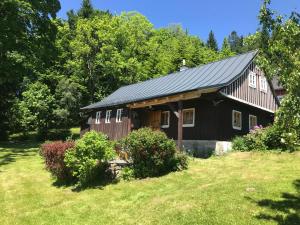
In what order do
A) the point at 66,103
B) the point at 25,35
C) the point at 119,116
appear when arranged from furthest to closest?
1. the point at 66,103
2. the point at 25,35
3. the point at 119,116

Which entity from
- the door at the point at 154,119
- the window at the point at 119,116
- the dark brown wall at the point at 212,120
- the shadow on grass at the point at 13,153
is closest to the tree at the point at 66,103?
the shadow on grass at the point at 13,153

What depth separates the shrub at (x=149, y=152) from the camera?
15.3m

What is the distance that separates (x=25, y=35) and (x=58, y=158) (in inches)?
774

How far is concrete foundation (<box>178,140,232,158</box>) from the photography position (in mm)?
21016

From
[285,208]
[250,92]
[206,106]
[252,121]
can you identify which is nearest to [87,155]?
[285,208]

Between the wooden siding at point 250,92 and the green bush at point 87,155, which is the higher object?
the wooden siding at point 250,92

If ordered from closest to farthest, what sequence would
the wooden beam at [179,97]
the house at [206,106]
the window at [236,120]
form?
1. the wooden beam at [179,97]
2. the house at [206,106]
3. the window at [236,120]

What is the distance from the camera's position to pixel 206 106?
22250 millimetres

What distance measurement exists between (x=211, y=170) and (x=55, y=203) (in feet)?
21.5

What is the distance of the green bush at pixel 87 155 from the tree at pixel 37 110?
23.2 m

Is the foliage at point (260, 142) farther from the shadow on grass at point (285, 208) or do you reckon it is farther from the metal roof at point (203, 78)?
the shadow on grass at point (285, 208)

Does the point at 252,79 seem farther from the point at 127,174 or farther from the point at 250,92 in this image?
the point at 127,174

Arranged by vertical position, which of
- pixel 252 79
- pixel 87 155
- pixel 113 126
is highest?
pixel 252 79

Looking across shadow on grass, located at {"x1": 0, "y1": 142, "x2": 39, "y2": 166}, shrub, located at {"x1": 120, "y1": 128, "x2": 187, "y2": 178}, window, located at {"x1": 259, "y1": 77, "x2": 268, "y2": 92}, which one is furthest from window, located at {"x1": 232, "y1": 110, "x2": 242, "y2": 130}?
shadow on grass, located at {"x1": 0, "y1": 142, "x2": 39, "y2": 166}
